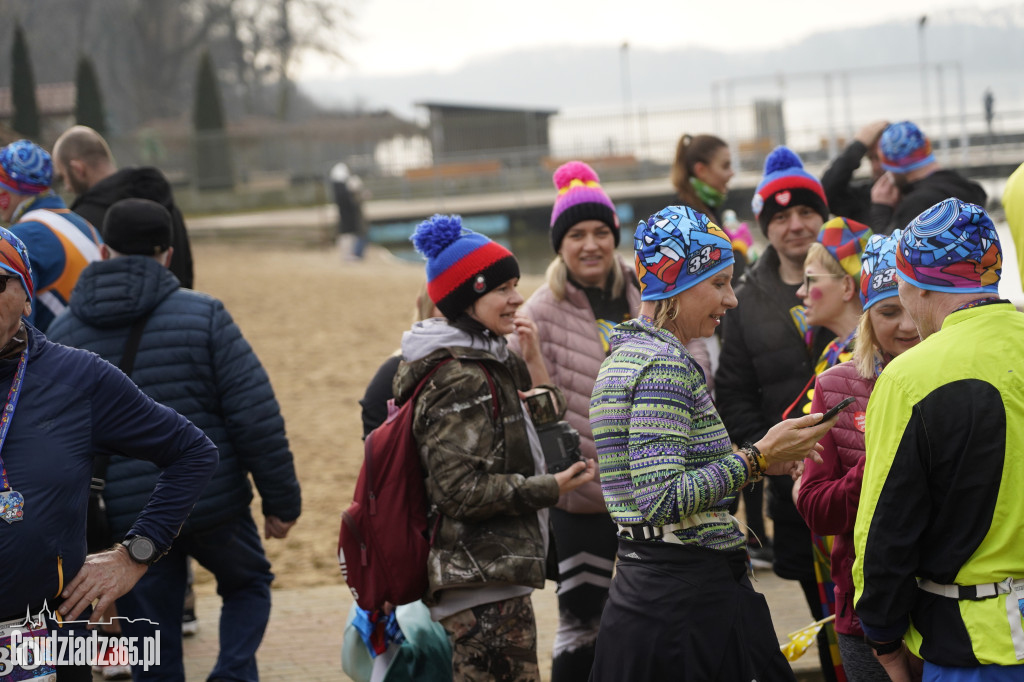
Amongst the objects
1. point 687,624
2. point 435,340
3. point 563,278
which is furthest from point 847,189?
point 687,624

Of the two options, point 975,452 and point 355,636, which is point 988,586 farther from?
point 355,636

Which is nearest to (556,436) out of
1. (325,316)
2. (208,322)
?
(208,322)

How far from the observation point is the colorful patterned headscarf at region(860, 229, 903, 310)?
3287 mm

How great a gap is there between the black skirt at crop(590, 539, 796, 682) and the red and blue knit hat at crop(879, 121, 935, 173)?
130 inches

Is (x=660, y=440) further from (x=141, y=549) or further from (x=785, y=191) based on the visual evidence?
(x=785, y=191)

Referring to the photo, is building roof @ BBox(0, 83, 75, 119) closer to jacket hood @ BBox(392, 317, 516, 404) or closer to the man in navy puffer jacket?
the man in navy puffer jacket

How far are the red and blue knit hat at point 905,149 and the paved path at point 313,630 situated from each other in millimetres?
2245

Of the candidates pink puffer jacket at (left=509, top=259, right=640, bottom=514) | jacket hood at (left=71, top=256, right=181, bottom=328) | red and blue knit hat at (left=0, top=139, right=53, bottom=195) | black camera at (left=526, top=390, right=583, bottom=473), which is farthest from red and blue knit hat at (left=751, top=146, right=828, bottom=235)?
red and blue knit hat at (left=0, top=139, right=53, bottom=195)

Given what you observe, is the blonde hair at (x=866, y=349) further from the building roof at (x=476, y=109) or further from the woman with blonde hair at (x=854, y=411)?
the building roof at (x=476, y=109)

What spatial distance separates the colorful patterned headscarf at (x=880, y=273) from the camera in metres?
3.29

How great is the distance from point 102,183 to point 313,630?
8.32 ft

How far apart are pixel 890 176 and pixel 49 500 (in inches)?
186

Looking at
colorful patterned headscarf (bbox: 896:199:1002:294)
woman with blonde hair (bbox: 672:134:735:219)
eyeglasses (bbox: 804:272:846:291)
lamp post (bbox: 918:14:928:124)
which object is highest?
lamp post (bbox: 918:14:928:124)

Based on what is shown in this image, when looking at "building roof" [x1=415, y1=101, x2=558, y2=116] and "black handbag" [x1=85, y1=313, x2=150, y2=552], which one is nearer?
"black handbag" [x1=85, y1=313, x2=150, y2=552]
